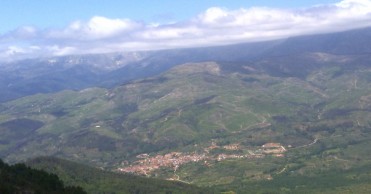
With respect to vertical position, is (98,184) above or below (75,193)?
below

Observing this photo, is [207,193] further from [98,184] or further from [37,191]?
[37,191]

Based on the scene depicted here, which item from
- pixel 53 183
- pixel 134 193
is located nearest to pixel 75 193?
pixel 53 183

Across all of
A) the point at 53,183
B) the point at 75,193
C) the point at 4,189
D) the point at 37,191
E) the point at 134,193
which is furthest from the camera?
the point at 134,193

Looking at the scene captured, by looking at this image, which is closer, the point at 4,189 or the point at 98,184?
the point at 4,189

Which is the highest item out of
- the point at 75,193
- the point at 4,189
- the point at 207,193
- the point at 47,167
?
the point at 4,189

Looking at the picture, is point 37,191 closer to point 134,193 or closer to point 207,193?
point 134,193

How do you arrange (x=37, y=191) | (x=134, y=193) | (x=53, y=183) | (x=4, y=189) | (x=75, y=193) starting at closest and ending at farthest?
(x=4, y=189) < (x=37, y=191) < (x=75, y=193) < (x=53, y=183) < (x=134, y=193)
